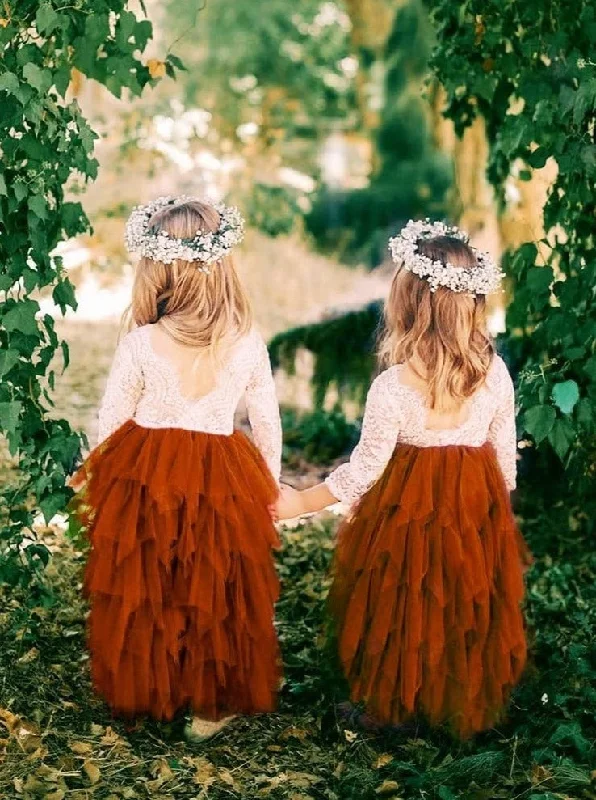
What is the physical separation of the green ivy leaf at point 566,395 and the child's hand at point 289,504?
798 millimetres

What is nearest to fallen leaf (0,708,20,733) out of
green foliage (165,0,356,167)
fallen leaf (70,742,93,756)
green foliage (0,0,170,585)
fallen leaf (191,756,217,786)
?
fallen leaf (70,742,93,756)

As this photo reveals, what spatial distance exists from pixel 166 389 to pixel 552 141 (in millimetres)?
1418

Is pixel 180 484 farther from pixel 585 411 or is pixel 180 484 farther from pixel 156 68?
pixel 156 68

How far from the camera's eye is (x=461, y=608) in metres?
2.80

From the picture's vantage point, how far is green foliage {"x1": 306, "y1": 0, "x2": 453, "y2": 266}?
1162 cm

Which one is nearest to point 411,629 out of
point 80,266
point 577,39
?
point 577,39

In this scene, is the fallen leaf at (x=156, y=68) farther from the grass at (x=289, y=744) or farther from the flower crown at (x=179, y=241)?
the grass at (x=289, y=744)

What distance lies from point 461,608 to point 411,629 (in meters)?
0.14

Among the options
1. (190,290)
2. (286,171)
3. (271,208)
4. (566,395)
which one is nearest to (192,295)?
(190,290)

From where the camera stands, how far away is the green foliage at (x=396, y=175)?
11.6m

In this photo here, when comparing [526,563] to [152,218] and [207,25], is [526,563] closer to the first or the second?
[152,218]

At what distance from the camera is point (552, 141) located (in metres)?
3.22

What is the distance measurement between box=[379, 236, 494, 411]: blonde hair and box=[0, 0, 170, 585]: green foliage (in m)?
0.96

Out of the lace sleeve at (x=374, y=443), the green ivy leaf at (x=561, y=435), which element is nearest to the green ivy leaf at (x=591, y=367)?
the green ivy leaf at (x=561, y=435)
